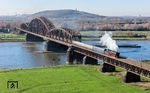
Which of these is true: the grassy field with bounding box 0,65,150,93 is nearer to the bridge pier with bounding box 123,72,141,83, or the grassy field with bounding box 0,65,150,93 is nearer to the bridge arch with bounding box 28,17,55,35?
the bridge pier with bounding box 123,72,141,83

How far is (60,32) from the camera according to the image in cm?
14675

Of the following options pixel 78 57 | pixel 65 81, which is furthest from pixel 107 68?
pixel 78 57

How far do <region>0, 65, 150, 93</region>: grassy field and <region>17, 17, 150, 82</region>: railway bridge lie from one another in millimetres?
2644

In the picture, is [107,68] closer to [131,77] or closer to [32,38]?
[131,77]

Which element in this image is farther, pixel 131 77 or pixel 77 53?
pixel 77 53

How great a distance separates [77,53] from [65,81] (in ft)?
130

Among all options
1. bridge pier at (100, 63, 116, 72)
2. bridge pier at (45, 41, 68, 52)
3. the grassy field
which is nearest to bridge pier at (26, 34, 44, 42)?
bridge pier at (45, 41, 68, 52)

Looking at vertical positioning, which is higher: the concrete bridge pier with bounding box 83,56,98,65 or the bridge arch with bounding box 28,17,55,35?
the bridge arch with bounding box 28,17,55,35

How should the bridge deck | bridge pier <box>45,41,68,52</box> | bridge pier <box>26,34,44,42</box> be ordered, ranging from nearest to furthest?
1. the bridge deck
2. bridge pier <box>45,41,68,52</box>
3. bridge pier <box>26,34,44,42</box>

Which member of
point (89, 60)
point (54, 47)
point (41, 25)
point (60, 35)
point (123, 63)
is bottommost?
point (54, 47)

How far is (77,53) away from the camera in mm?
109438

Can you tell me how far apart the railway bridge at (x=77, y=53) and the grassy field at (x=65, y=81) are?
2644 millimetres

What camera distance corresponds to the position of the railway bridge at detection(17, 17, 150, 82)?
69925 mm

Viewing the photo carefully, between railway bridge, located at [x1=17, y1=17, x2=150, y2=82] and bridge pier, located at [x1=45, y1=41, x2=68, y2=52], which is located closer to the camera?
railway bridge, located at [x1=17, y1=17, x2=150, y2=82]
